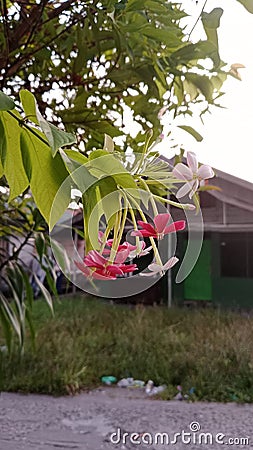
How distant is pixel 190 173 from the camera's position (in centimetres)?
26

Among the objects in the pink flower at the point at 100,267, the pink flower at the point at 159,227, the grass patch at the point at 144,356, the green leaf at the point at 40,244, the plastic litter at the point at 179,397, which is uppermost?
the green leaf at the point at 40,244

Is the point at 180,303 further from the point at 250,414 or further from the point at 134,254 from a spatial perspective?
the point at 134,254

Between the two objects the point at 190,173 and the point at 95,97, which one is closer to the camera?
the point at 190,173

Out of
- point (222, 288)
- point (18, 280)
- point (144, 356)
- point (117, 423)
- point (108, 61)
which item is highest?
point (108, 61)

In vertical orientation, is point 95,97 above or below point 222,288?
above

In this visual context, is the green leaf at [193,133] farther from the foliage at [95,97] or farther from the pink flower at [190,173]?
the pink flower at [190,173]

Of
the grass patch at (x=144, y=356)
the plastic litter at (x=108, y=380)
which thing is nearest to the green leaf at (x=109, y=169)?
the grass patch at (x=144, y=356)

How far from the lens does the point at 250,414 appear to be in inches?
67.6

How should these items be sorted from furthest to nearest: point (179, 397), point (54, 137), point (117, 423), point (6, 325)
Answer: point (179, 397) → point (117, 423) → point (6, 325) → point (54, 137)
